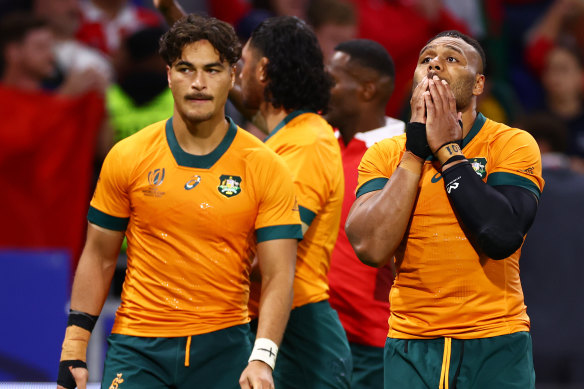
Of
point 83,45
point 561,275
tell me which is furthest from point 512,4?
point 83,45

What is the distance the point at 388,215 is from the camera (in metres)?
3.42

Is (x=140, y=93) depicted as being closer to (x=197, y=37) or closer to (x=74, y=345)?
(x=197, y=37)

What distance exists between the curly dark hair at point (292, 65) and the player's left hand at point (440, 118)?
1563 mm

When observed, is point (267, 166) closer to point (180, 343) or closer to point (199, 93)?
point (199, 93)

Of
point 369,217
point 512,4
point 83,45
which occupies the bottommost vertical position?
point 369,217

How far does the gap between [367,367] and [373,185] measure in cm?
168

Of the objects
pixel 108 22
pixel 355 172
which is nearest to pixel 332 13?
pixel 108 22

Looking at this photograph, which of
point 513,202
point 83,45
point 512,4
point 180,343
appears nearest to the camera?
point 513,202

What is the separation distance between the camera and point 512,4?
1024 cm

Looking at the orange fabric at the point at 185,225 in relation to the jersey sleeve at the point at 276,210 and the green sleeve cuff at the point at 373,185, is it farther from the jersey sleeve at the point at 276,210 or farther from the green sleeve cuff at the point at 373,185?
the green sleeve cuff at the point at 373,185

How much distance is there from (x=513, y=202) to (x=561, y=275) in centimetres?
429

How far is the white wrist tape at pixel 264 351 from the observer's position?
3746 mm

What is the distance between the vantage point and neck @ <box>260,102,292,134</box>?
498 centimetres

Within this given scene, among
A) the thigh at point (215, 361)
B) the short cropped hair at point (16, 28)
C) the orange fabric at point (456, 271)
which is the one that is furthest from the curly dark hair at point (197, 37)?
the short cropped hair at point (16, 28)
